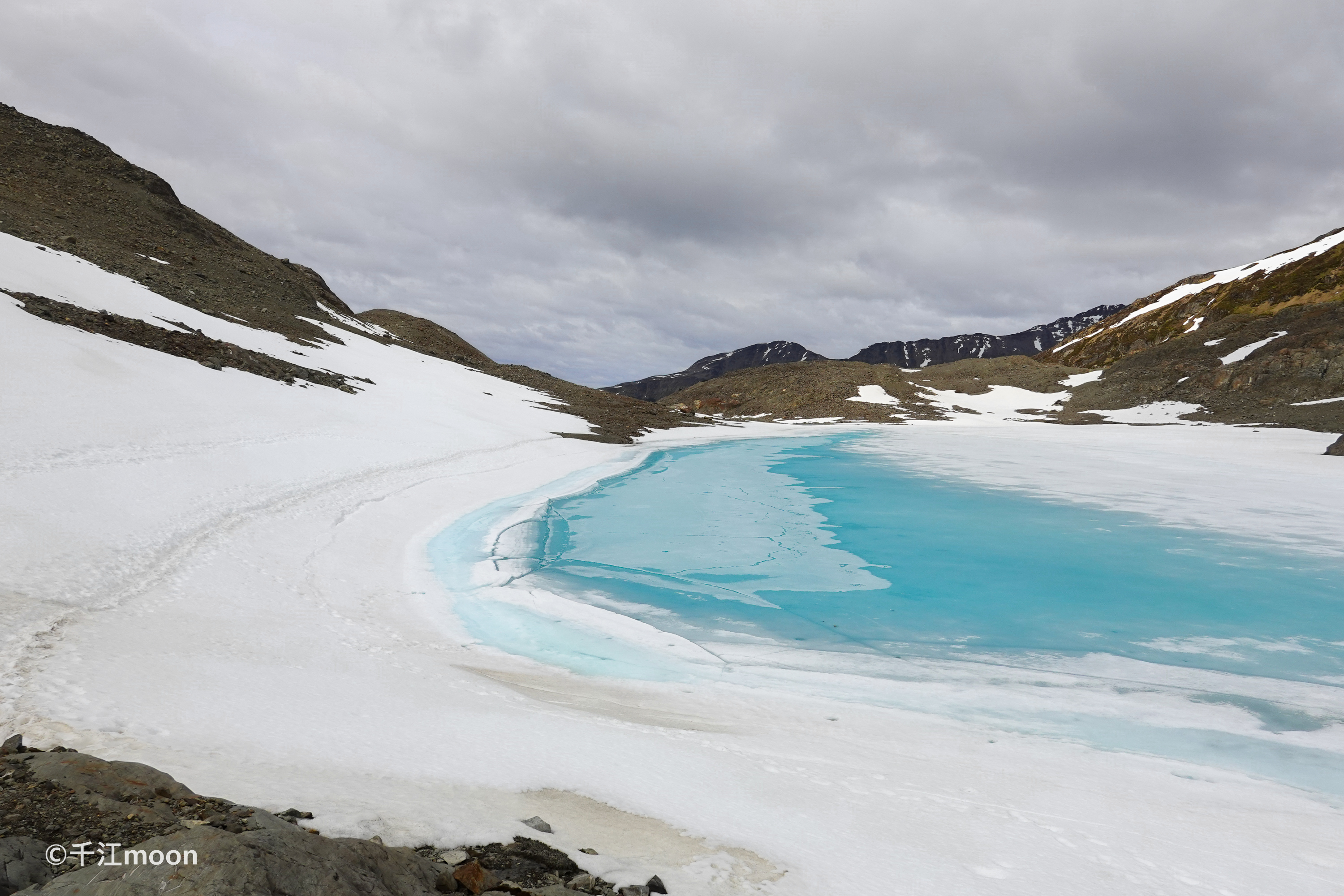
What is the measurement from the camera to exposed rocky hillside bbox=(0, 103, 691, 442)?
27094 millimetres

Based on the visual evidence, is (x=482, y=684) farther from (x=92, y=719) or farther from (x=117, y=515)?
Result: (x=117, y=515)

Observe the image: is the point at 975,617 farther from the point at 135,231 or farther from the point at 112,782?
the point at 135,231

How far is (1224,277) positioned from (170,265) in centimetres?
18102

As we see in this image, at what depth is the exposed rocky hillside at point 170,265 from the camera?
2709 centimetres

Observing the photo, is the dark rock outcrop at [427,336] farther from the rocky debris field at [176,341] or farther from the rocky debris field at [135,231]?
the rocky debris field at [176,341]

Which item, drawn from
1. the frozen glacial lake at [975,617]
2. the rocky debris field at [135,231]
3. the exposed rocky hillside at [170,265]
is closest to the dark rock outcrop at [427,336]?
the exposed rocky hillside at [170,265]

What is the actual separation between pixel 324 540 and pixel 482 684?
692 centimetres

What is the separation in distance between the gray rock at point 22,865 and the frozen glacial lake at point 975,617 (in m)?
5.93

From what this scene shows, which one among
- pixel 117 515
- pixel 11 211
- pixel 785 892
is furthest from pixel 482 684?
pixel 11 211

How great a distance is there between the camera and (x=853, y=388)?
93250mm

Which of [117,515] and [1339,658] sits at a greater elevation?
[1339,658]

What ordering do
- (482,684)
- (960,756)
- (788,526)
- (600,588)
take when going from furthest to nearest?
(788,526)
(600,588)
(482,684)
(960,756)

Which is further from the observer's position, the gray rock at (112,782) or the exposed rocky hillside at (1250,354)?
the exposed rocky hillside at (1250,354)

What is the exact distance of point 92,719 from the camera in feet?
14.5
